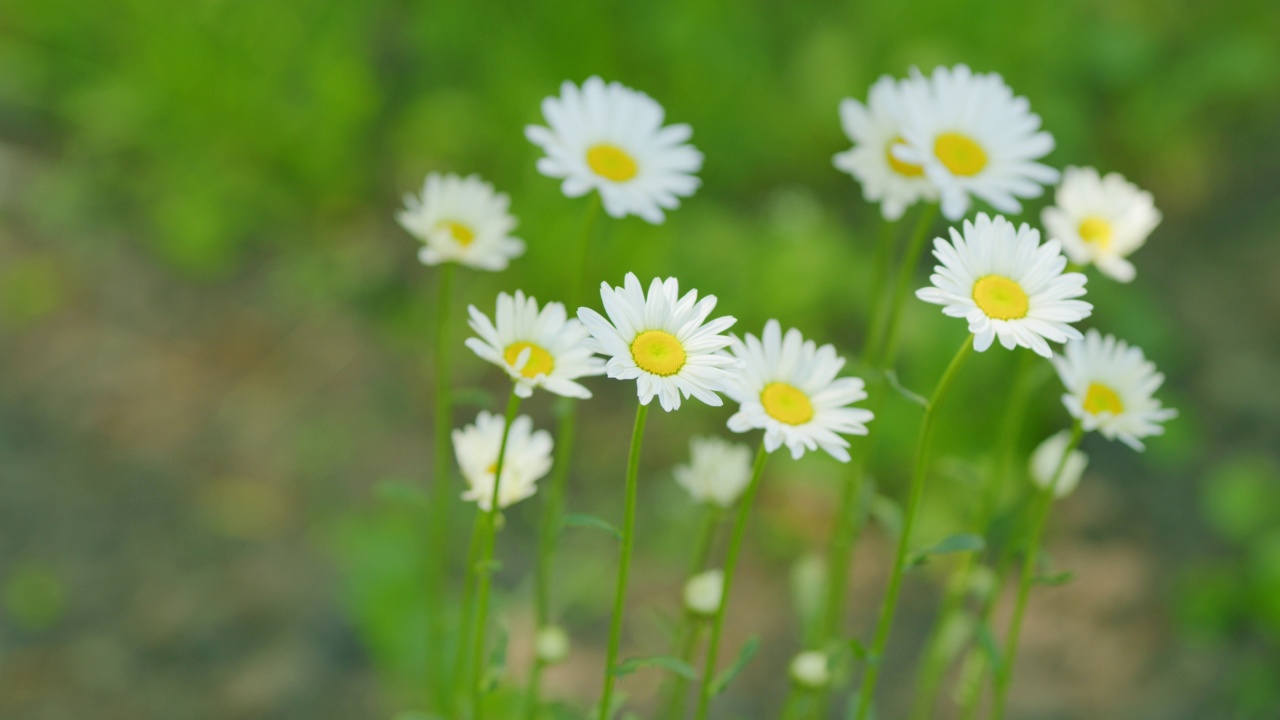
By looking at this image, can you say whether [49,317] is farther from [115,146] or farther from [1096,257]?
[1096,257]

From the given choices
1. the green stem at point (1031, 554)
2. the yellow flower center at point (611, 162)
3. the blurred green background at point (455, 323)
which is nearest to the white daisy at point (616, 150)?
the yellow flower center at point (611, 162)

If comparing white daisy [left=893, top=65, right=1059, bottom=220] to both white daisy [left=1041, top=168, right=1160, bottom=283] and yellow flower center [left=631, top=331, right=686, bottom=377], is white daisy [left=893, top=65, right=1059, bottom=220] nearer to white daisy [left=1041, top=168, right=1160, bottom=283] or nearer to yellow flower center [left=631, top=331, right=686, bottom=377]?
white daisy [left=1041, top=168, right=1160, bottom=283]

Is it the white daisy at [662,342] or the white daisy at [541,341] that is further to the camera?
the white daisy at [541,341]

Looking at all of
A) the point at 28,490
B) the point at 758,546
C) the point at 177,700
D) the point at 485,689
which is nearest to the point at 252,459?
the point at 28,490

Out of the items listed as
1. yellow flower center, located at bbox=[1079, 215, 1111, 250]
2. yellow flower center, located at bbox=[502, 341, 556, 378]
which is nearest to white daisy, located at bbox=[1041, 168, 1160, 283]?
yellow flower center, located at bbox=[1079, 215, 1111, 250]

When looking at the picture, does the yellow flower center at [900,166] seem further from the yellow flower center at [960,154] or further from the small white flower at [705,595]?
the small white flower at [705,595]

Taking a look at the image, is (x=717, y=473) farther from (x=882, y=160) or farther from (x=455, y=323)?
(x=455, y=323)

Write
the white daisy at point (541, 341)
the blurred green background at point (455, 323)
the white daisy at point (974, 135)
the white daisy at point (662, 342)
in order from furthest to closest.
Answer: the blurred green background at point (455, 323) → the white daisy at point (974, 135) → the white daisy at point (541, 341) → the white daisy at point (662, 342)

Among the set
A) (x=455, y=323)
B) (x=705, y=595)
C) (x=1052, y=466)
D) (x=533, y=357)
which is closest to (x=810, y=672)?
(x=705, y=595)
